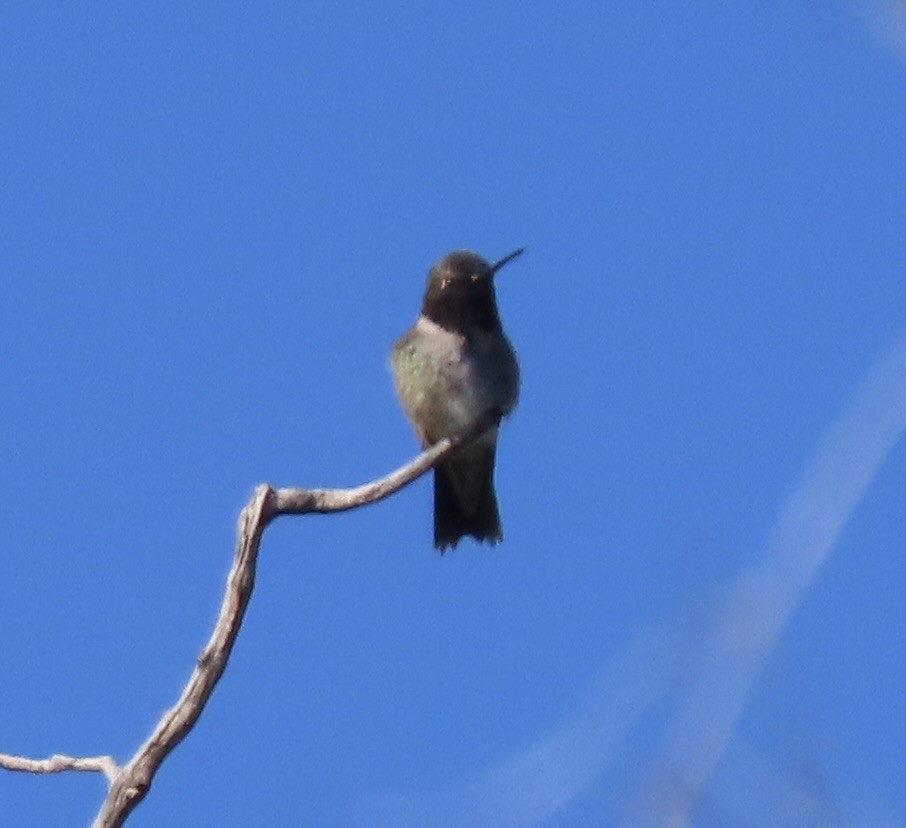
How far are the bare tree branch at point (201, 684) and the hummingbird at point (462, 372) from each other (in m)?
2.37

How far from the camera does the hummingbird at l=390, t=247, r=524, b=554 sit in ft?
22.1

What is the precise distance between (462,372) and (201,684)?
301cm

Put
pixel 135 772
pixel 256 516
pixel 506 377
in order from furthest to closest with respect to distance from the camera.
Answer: pixel 506 377 < pixel 256 516 < pixel 135 772

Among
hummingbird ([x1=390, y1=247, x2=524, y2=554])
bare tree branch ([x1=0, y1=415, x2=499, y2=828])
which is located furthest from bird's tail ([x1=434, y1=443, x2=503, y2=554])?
bare tree branch ([x1=0, y1=415, x2=499, y2=828])

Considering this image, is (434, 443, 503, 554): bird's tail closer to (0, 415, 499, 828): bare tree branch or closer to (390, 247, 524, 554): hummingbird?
(390, 247, 524, 554): hummingbird

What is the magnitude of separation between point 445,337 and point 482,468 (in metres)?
0.55

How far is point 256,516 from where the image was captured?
4078mm

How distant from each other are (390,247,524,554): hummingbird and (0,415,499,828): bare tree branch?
7.78 ft

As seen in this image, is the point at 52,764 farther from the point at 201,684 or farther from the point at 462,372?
the point at 462,372

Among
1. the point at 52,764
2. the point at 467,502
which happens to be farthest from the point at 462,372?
the point at 52,764

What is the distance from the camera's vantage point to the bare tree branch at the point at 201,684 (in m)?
3.70

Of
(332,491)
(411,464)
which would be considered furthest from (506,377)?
(332,491)

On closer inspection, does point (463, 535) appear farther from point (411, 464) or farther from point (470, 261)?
point (411, 464)

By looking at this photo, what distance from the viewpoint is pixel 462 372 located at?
22.0 ft
